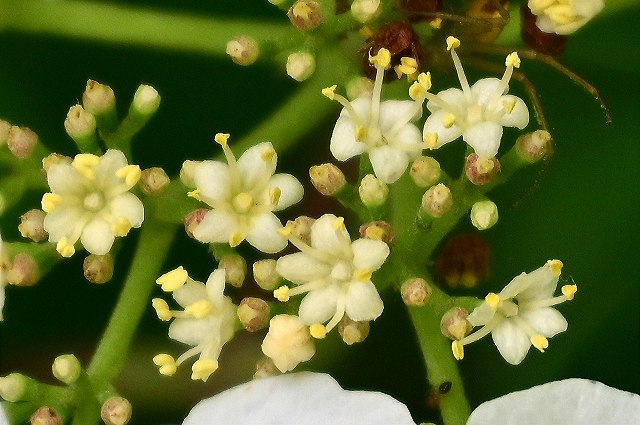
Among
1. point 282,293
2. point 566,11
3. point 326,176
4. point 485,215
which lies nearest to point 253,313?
point 282,293

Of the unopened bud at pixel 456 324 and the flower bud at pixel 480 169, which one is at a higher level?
the flower bud at pixel 480 169

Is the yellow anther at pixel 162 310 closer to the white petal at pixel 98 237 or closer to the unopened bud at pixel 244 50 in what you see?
the white petal at pixel 98 237

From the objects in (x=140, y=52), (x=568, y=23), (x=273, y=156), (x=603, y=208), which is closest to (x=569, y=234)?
(x=603, y=208)

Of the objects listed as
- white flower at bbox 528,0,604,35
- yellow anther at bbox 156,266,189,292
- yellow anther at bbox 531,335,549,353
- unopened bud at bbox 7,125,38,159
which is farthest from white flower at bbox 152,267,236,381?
white flower at bbox 528,0,604,35

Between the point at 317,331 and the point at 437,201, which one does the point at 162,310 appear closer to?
the point at 317,331

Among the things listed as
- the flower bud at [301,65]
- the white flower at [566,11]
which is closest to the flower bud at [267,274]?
the flower bud at [301,65]
